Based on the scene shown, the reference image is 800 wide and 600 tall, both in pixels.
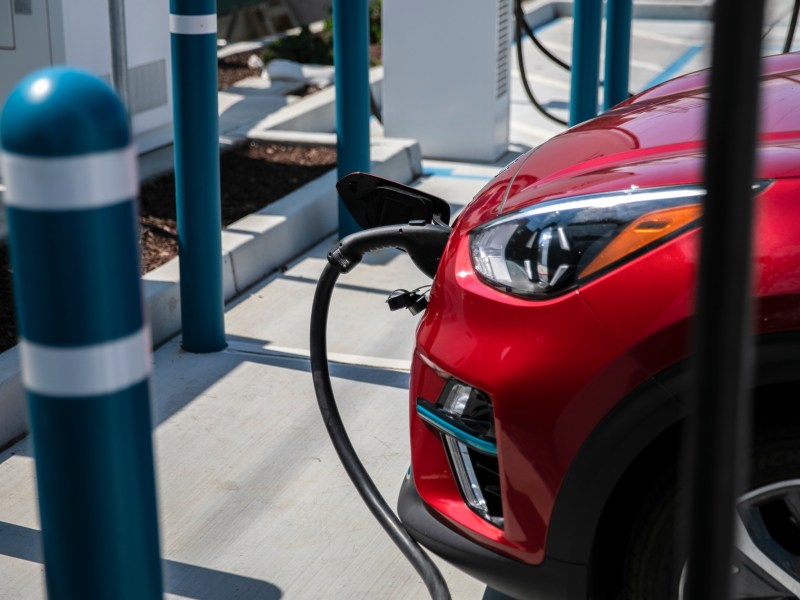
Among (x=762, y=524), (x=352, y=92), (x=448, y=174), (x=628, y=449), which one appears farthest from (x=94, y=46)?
(x=762, y=524)

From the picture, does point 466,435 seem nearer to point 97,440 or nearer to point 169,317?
point 97,440

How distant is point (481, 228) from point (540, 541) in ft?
2.13

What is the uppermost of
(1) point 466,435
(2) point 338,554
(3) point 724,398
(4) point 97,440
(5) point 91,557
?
(3) point 724,398

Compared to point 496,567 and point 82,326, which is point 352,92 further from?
point 82,326

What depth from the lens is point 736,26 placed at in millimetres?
969

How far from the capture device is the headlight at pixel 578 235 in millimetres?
2066

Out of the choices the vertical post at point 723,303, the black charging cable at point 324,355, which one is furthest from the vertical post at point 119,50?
the vertical post at point 723,303

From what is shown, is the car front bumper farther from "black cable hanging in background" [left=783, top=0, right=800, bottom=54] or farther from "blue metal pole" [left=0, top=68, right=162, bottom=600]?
"black cable hanging in background" [left=783, top=0, right=800, bottom=54]

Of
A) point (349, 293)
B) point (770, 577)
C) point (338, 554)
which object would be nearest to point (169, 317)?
point (349, 293)

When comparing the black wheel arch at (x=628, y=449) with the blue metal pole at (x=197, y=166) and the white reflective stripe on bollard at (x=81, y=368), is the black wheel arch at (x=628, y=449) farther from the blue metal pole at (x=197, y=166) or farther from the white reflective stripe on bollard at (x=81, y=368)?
the blue metal pole at (x=197, y=166)

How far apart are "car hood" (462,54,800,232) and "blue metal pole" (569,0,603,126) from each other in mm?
3024

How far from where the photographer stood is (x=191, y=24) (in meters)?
3.81

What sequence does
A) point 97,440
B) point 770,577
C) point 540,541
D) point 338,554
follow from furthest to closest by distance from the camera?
point 338,554 → point 540,541 → point 770,577 → point 97,440

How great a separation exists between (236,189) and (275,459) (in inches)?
106
